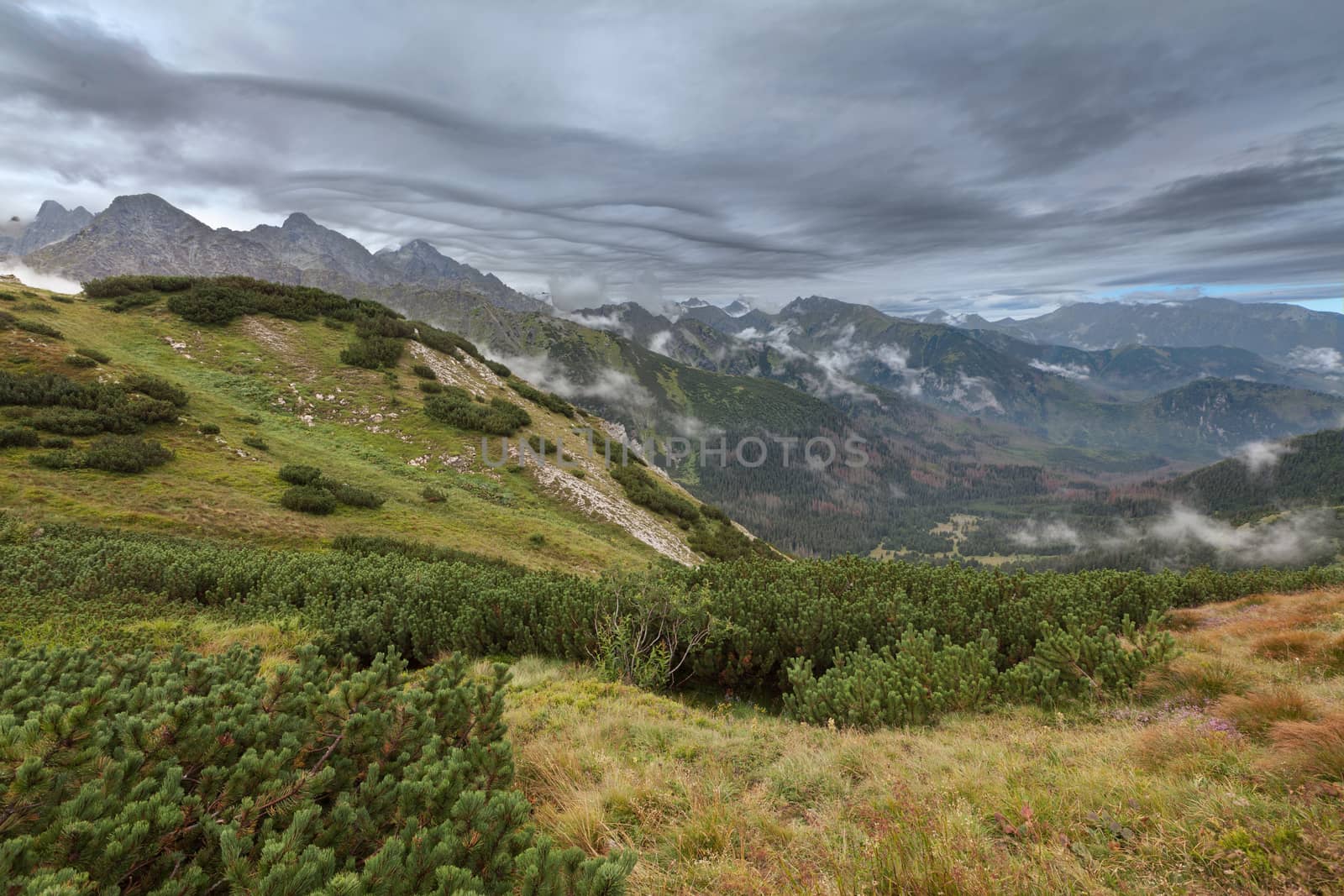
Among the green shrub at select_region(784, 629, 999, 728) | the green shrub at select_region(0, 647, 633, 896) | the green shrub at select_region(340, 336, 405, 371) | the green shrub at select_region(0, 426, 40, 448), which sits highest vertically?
the green shrub at select_region(340, 336, 405, 371)

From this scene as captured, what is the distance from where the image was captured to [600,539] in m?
28.7

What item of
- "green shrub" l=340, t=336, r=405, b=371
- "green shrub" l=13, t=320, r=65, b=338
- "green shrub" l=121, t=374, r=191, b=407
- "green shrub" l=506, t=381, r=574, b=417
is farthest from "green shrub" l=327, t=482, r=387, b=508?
"green shrub" l=506, t=381, r=574, b=417

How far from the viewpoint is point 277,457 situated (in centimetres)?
2577

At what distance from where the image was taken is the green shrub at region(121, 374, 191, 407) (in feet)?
83.6

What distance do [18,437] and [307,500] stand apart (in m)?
9.37

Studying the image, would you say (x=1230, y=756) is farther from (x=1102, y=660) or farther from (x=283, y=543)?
(x=283, y=543)

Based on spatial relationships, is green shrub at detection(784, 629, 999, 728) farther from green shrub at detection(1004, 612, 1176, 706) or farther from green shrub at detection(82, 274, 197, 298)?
green shrub at detection(82, 274, 197, 298)

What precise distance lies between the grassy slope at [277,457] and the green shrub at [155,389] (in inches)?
31.5

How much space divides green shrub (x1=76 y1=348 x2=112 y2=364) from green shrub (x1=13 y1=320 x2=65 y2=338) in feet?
6.94

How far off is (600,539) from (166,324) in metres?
36.6

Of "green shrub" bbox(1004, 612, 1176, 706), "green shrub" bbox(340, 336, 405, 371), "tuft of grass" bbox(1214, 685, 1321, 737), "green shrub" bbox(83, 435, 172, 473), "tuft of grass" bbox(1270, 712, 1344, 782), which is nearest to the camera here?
"tuft of grass" bbox(1270, 712, 1344, 782)

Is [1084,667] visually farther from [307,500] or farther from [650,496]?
[650,496]

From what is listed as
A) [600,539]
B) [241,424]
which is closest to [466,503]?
[600,539]

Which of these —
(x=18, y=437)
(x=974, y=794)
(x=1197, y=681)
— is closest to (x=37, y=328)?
(x=18, y=437)
